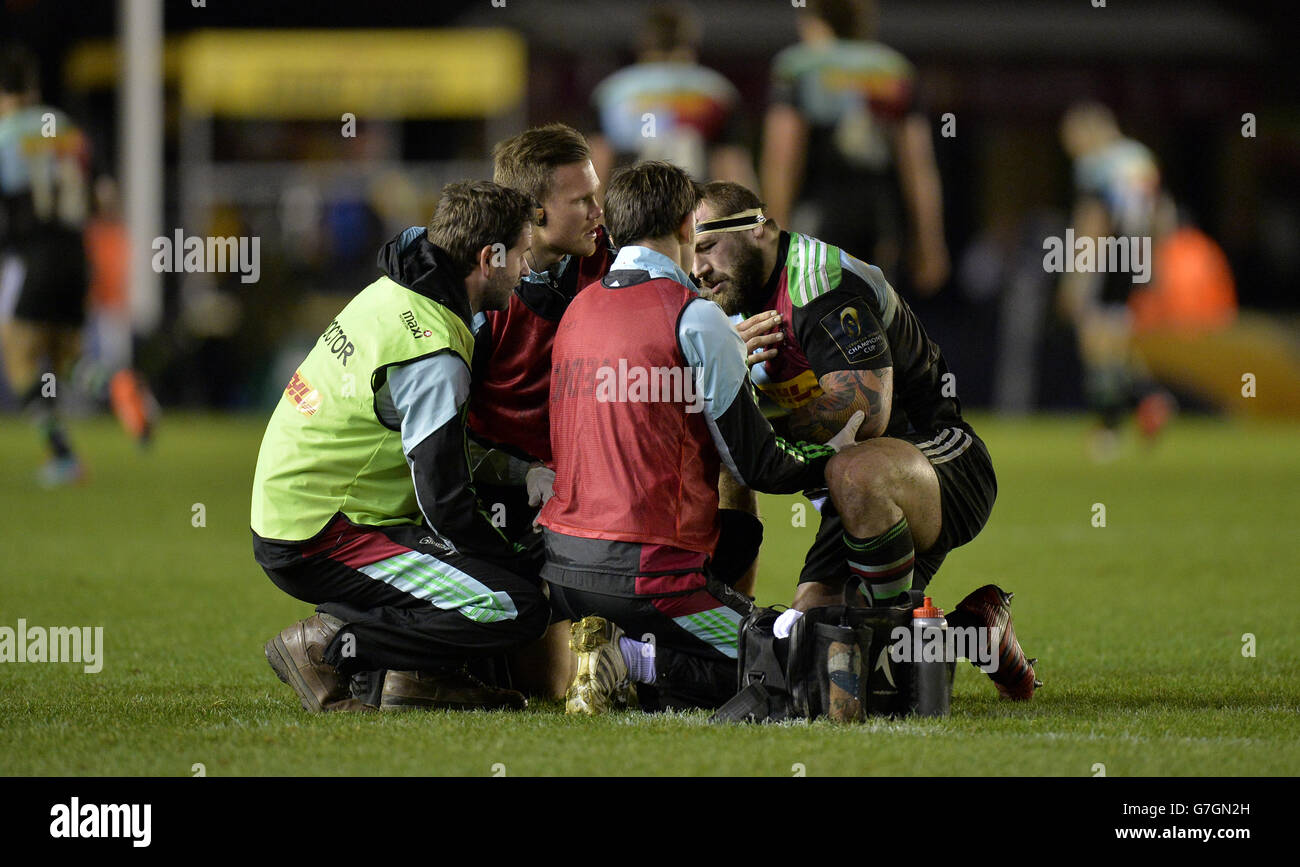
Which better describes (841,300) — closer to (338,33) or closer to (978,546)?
(978,546)

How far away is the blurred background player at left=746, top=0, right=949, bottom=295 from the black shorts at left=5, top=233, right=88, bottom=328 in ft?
16.9

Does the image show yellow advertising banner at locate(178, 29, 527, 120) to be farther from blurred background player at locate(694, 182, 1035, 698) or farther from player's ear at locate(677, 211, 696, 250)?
player's ear at locate(677, 211, 696, 250)

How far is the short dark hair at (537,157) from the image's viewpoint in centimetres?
543

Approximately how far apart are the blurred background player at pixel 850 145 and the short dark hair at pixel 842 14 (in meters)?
0.02

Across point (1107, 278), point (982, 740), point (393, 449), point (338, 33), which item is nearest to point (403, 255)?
point (393, 449)

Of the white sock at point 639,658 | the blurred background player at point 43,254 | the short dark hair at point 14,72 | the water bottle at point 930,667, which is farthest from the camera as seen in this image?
the blurred background player at point 43,254

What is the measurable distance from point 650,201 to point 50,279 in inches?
339

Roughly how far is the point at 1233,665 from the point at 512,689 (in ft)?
8.24

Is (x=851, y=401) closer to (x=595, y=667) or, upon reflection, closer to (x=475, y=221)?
(x=595, y=667)

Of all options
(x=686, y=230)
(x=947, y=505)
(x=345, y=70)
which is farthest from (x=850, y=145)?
(x=345, y=70)

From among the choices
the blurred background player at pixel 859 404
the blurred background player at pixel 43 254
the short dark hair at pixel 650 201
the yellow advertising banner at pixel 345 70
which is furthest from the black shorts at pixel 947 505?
the yellow advertising banner at pixel 345 70

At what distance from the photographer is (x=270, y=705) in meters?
5.12

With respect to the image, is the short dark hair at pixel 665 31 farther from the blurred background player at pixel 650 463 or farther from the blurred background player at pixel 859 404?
the blurred background player at pixel 650 463

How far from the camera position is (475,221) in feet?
16.2
